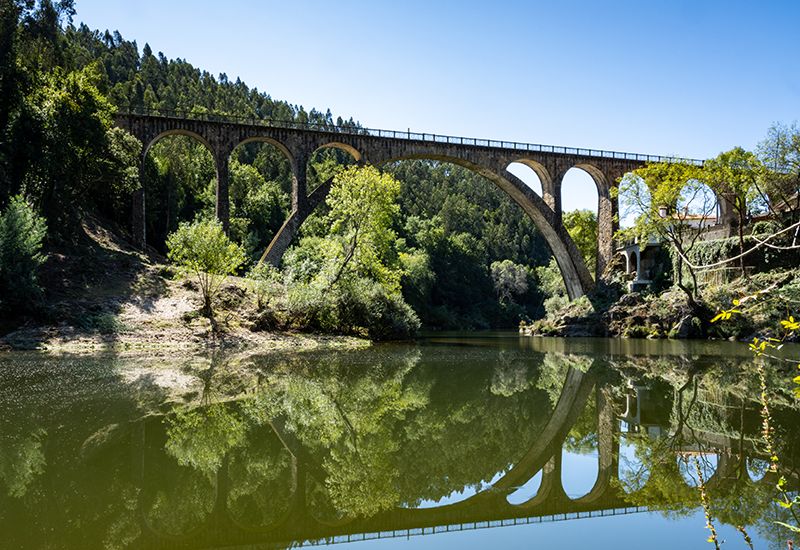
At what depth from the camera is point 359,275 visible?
2572 centimetres

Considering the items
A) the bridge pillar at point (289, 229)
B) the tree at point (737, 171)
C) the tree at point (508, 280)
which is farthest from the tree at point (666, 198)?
the tree at point (508, 280)

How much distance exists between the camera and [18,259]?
60.6 feet

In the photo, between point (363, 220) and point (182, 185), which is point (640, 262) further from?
point (182, 185)

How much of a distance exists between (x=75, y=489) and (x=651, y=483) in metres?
4.89

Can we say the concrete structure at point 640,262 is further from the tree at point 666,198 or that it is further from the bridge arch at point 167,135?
the bridge arch at point 167,135

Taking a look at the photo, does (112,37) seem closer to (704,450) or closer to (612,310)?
(612,310)

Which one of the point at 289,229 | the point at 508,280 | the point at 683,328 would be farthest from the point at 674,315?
the point at 508,280

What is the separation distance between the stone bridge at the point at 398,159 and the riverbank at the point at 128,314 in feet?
22.0

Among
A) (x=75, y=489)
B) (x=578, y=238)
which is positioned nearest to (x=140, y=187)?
(x=75, y=489)

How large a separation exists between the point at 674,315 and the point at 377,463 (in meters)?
30.1

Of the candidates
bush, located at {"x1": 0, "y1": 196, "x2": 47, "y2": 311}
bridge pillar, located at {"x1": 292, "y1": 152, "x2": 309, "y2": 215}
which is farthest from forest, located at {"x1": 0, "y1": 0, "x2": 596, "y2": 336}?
bridge pillar, located at {"x1": 292, "y1": 152, "x2": 309, "y2": 215}

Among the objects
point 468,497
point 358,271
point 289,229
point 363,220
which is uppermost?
point 289,229

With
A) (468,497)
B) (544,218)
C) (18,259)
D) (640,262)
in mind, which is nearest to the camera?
(468,497)

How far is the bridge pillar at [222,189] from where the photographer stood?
31938 millimetres
